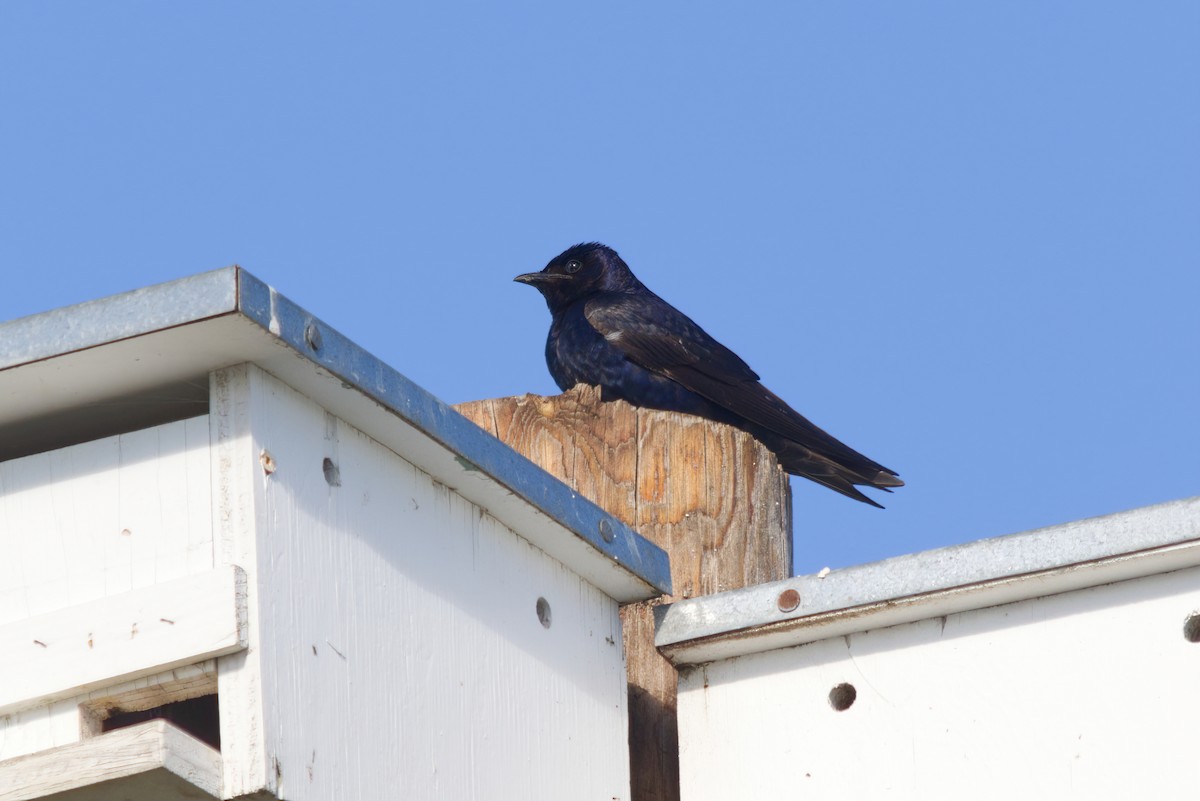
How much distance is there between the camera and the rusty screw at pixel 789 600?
135 inches

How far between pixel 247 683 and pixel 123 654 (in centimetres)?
18

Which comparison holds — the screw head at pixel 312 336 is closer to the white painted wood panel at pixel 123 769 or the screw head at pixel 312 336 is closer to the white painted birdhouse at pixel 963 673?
the white painted wood panel at pixel 123 769

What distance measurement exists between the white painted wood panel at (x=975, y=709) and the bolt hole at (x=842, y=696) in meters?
0.01

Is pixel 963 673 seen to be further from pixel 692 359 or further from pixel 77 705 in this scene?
pixel 692 359

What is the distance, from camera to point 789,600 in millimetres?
3432

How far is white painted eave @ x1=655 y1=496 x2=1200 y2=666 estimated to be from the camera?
3.17m

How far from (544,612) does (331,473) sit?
0.57 meters

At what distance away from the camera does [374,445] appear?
318 cm

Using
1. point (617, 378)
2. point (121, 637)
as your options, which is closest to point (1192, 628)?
point (121, 637)

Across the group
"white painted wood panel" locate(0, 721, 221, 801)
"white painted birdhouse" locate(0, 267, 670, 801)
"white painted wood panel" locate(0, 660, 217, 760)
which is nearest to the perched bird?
"white painted birdhouse" locate(0, 267, 670, 801)

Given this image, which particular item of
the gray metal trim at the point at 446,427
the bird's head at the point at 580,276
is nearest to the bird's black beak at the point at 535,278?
the bird's head at the point at 580,276

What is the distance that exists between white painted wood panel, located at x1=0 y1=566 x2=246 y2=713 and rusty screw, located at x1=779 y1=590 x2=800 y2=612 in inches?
39.0

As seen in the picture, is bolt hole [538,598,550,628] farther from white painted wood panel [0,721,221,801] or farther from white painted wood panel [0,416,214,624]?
white painted wood panel [0,721,221,801]

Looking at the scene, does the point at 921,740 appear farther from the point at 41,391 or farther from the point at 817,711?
the point at 41,391
